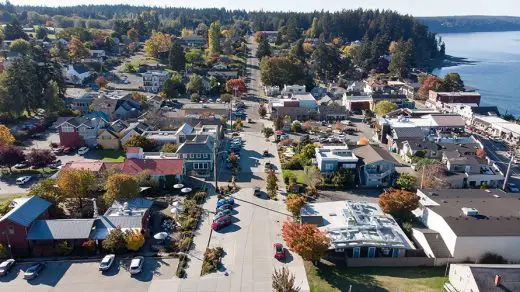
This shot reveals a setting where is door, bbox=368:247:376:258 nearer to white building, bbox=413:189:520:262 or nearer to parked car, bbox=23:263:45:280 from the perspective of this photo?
white building, bbox=413:189:520:262

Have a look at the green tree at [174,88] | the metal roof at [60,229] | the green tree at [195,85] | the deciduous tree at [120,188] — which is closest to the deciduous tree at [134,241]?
the metal roof at [60,229]

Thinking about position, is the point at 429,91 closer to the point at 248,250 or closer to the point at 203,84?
the point at 203,84

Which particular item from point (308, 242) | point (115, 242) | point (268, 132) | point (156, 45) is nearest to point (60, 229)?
point (115, 242)

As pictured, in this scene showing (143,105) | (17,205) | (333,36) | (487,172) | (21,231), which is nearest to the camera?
(21,231)

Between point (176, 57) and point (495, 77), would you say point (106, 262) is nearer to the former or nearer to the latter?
point (176, 57)

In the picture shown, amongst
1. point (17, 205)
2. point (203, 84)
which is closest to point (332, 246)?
point (17, 205)

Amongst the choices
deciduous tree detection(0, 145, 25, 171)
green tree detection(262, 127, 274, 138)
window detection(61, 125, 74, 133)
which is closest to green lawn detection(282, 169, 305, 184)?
green tree detection(262, 127, 274, 138)
